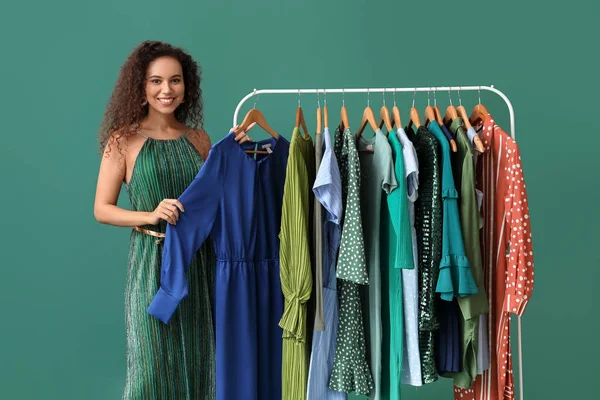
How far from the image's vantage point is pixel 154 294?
2.69m

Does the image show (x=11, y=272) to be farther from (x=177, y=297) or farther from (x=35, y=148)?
(x=177, y=297)

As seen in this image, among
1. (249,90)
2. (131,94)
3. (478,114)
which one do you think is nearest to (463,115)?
(478,114)

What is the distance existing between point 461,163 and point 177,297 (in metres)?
1.08

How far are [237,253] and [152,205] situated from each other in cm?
35

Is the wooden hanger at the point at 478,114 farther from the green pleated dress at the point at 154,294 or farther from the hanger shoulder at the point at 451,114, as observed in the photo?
the green pleated dress at the point at 154,294

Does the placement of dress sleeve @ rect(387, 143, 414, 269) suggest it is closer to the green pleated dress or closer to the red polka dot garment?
the red polka dot garment

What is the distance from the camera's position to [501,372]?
2602mm

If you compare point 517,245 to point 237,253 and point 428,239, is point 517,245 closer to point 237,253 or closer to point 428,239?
point 428,239

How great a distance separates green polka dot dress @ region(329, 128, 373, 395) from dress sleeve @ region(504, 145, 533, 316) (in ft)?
1.59

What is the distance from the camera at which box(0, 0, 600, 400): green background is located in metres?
3.72

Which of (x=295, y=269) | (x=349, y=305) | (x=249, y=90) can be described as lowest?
(x=349, y=305)

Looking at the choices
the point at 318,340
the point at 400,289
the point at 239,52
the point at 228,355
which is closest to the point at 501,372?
the point at 400,289

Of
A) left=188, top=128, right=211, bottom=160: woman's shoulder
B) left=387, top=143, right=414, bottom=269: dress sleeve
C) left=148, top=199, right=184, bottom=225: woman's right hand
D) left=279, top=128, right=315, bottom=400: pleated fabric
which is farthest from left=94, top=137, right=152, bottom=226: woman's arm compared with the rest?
left=387, top=143, right=414, bottom=269: dress sleeve

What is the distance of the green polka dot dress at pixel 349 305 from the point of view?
98.3 inches
